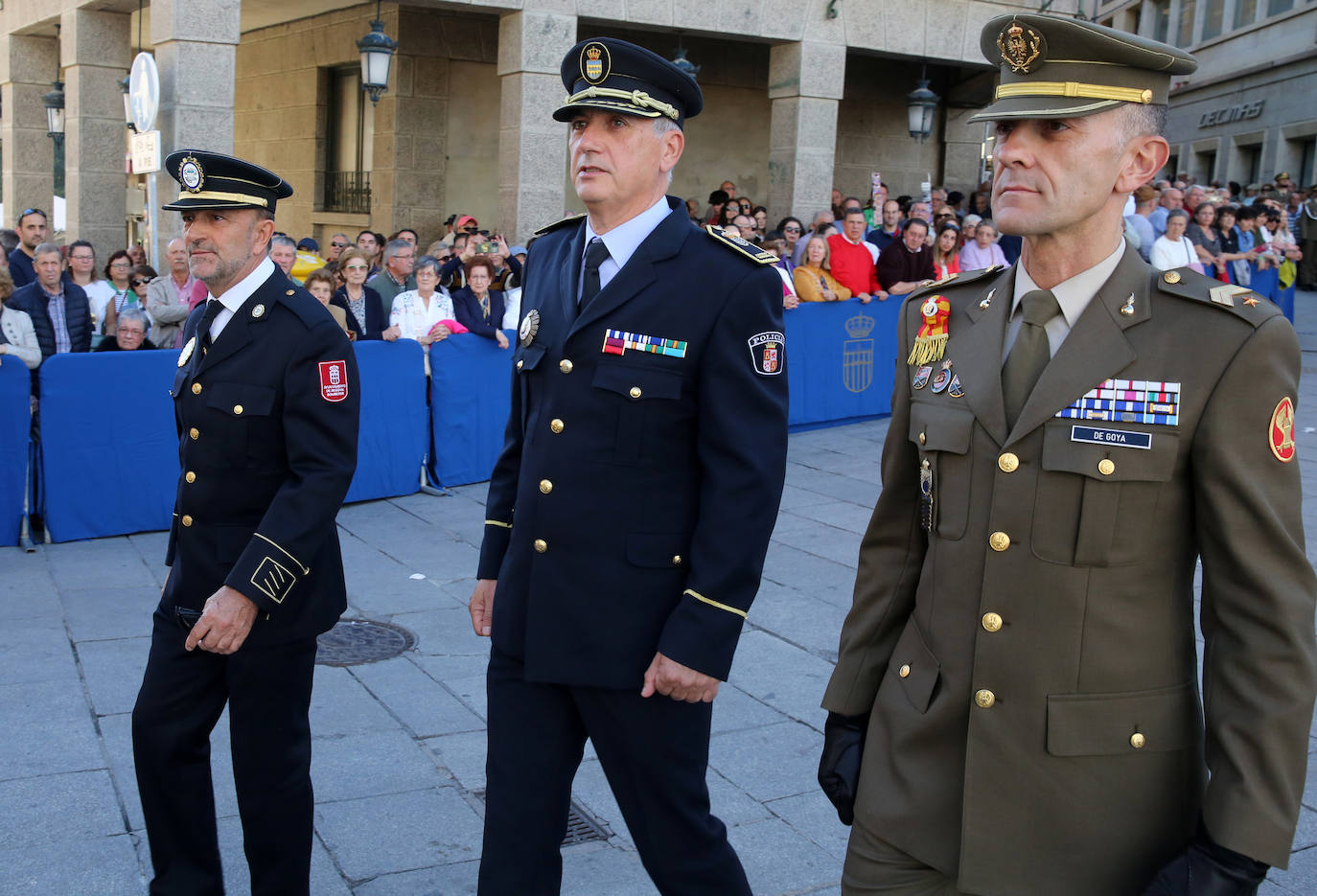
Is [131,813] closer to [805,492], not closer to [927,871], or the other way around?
[927,871]

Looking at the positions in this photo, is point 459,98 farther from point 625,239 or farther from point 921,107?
point 625,239

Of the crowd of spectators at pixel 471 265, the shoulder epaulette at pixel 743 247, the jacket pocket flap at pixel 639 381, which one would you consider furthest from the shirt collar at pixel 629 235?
the crowd of spectators at pixel 471 265

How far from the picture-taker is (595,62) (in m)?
2.92

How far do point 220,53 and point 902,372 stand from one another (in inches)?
458

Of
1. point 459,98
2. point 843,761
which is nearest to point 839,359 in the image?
point 459,98

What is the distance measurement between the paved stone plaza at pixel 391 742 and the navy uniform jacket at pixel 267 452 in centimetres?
97

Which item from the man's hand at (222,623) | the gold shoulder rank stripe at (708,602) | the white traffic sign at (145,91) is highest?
the white traffic sign at (145,91)

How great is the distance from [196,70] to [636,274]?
10.9 metres

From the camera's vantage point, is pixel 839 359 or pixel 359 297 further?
pixel 839 359

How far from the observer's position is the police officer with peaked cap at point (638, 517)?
9.32ft

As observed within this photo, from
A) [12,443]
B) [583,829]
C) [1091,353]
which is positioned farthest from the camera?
[12,443]

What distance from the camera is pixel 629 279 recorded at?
295 centimetres

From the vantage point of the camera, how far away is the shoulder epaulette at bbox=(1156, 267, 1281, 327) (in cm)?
212

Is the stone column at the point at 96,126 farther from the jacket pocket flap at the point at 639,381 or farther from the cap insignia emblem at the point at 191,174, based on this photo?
the jacket pocket flap at the point at 639,381
